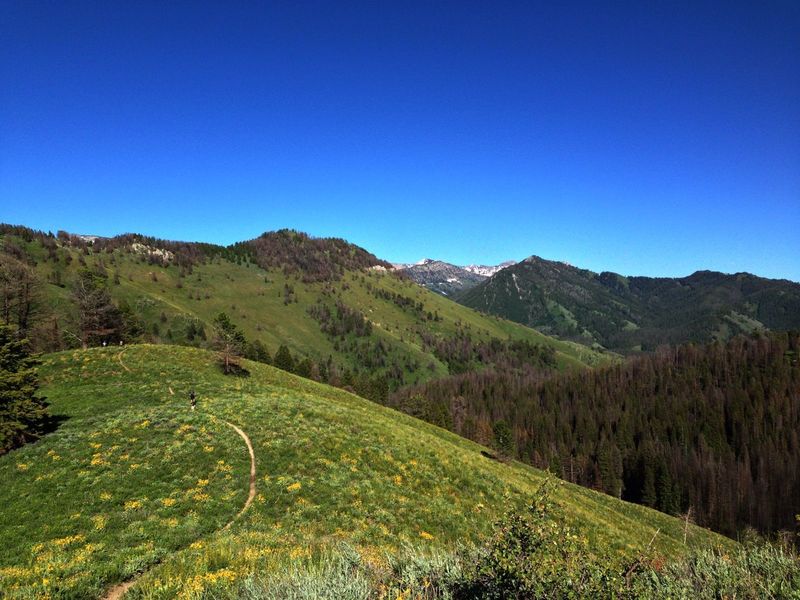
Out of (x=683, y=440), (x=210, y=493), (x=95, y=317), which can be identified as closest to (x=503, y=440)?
(x=683, y=440)

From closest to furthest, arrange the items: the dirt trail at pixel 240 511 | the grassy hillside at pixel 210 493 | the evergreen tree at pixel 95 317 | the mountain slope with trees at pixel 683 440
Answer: the dirt trail at pixel 240 511 → the grassy hillside at pixel 210 493 → the evergreen tree at pixel 95 317 → the mountain slope with trees at pixel 683 440

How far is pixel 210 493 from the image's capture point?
23.0 metres

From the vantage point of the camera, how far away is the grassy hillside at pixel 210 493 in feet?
44.8

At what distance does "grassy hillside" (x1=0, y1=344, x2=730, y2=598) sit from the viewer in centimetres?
1366

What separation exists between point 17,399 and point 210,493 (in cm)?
1866

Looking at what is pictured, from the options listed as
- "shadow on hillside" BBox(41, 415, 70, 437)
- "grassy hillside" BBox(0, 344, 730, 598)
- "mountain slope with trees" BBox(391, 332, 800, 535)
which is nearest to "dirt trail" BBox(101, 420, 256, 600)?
"grassy hillside" BBox(0, 344, 730, 598)

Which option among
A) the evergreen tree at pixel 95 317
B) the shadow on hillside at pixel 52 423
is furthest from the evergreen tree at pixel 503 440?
the shadow on hillside at pixel 52 423

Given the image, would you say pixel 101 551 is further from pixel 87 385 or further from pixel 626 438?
pixel 626 438

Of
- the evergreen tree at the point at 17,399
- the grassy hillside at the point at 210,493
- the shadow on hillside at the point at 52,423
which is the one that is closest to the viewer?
the grassy hillside at the point at 210,493

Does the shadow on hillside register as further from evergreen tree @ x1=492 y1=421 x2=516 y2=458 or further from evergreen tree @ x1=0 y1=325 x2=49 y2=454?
evergreen tree @ x1=492 y1=421 x2=516 y2=458

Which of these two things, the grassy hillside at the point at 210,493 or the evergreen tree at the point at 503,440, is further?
the evergreen tree at the point at 503,440

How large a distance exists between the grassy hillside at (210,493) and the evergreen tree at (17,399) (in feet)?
5.17

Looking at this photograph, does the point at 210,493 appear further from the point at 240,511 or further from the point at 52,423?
the point at 52,423

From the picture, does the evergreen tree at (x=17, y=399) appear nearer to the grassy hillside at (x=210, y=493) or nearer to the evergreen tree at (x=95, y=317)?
the grassy hillside at (x=210, y=493)
